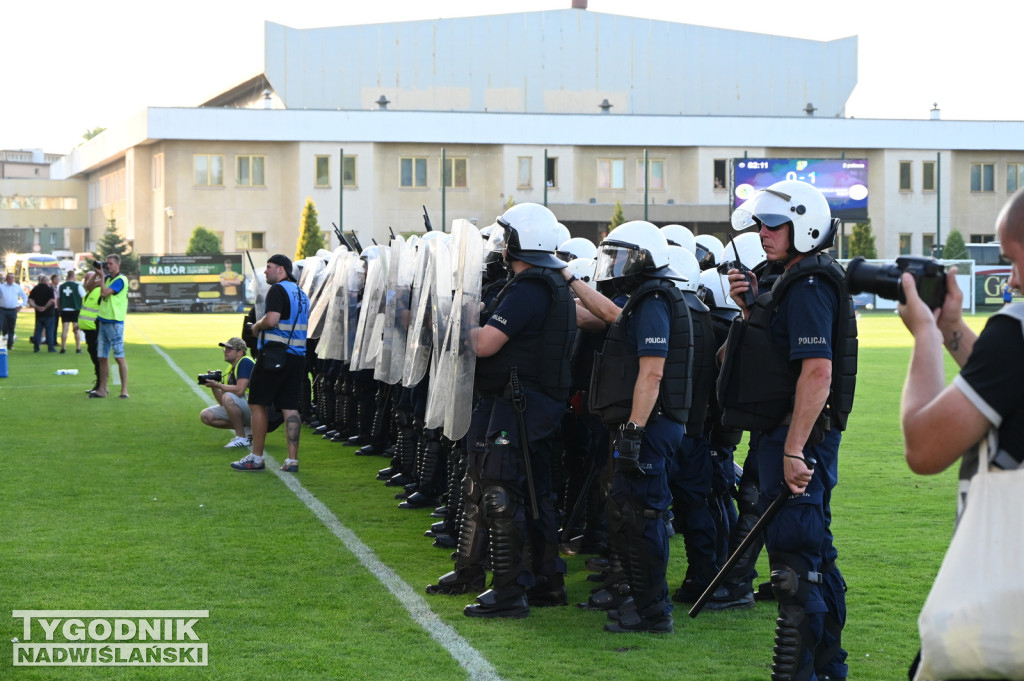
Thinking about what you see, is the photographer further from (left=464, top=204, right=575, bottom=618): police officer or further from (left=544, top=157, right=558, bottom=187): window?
(left=544, top=157, right=558, bottom=187): window

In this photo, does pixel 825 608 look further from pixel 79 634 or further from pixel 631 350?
pixel 79 634

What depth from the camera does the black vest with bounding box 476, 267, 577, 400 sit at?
265 inches

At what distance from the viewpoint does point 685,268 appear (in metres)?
7.35

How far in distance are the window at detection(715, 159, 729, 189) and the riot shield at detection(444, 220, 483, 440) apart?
57.3m

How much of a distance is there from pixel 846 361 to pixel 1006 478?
253 centimetres

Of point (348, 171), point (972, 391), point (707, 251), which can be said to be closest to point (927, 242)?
point (348, 171)

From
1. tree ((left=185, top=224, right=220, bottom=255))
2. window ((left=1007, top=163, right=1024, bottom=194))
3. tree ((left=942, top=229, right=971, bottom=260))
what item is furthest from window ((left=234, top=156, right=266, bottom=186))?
window ((left=1007, top=163, right=1024, bottom=194))

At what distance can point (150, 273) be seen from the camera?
173 feet

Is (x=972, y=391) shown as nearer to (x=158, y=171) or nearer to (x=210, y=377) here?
(x=210, y=377)

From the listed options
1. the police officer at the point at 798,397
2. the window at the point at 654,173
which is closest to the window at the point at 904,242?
the window at the point at 654,173

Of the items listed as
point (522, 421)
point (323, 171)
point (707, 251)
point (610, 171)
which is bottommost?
point (522, 421)

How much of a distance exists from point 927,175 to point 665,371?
63.5 metres

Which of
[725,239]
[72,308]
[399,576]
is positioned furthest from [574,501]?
[725,239]

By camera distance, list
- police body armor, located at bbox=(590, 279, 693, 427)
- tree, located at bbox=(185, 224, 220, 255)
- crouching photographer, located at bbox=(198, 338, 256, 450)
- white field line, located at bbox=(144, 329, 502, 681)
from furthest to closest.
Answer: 1. tree, located at bbox=(185, 224, 220, 255)
2. crouching photographer, located at bbox=(198, 338, 256, 450)
3. police body armor, located at bbox=(590, 279, 693, 427)
4. white field line, located at bbox=(144, 329, 502, 681)
